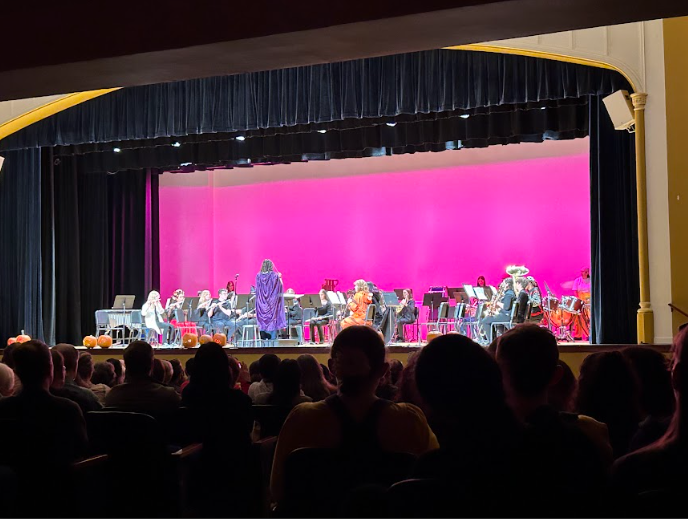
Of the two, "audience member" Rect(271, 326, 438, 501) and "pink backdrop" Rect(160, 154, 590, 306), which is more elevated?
"pink backdrop" Rect(160, 154, 590, 306)

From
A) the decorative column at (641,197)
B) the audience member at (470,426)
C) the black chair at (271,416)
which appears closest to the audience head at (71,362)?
the black chair at (271,416)

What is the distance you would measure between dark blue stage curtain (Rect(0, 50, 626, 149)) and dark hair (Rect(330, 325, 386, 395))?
751 cm

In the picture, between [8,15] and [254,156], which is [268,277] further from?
[8,15]

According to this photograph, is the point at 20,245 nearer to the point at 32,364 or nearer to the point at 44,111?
the point at 44,111

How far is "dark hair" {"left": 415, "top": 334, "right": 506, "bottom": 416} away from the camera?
1686mm

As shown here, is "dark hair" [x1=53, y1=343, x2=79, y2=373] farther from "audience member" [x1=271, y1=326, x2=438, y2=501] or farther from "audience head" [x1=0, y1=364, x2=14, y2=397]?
"audience member" [x1=271, y1=326, x2=438, y2=501]

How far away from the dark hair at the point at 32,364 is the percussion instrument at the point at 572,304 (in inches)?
349

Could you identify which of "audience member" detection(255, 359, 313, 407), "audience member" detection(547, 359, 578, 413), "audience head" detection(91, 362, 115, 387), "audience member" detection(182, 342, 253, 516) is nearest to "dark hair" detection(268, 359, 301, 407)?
"audience member" detection(255, 359, 313, 407)

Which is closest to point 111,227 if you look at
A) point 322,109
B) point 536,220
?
point 322,109

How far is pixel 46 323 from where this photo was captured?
42.2ft

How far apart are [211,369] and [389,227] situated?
10977mm

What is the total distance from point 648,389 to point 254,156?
1044 cm

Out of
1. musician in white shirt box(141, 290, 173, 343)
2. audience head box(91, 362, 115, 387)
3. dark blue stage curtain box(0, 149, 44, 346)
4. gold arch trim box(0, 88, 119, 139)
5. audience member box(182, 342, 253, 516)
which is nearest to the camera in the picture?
audience member box(182, 342, 253, 516)

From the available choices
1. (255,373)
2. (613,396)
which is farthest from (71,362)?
(613,396)
